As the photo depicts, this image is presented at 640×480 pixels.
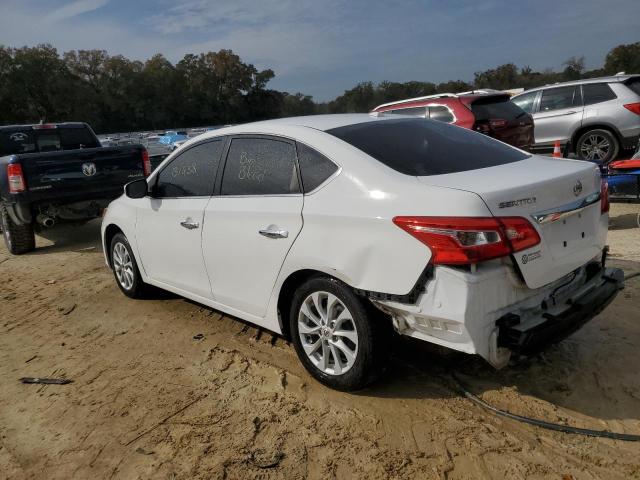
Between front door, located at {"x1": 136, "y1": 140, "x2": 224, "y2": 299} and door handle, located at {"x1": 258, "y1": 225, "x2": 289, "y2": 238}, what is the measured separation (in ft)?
2.46

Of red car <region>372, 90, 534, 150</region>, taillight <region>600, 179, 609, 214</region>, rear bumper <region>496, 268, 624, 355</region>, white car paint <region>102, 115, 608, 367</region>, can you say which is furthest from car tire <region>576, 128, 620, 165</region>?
white car paint <region>102, 115, 608, 367</region>

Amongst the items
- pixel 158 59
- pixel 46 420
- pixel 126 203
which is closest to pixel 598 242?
pixel 46 420

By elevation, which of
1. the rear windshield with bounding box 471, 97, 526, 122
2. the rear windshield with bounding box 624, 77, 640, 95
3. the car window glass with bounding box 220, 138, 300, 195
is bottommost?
the car window glass with bounding box 220, 138, 300, 195

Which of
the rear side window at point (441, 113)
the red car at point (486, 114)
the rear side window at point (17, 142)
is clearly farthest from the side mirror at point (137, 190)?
the rear side window at point (441, 113)

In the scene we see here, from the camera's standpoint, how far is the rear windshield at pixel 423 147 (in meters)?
3.04

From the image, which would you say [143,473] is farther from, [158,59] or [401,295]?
[158,59]

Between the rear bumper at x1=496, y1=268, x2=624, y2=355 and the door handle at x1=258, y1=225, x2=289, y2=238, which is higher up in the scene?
the door handle at x1=258, y1=225, x2=289, y2=238

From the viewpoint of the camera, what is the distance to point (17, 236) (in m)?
7.89

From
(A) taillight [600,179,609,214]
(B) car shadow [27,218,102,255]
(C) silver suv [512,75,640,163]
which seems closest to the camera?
(A) taillight [600,179,609,214]

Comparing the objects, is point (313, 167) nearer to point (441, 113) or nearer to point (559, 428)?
point (559, 428)

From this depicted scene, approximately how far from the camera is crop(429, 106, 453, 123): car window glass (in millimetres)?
9320

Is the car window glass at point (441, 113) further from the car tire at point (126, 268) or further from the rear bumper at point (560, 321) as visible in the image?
the rear bumper at point (560, 321)

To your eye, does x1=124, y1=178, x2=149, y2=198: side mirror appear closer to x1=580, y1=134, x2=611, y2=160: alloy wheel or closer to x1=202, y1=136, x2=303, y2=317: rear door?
x1=202, y1=136, x2=303, y2=317: rear door

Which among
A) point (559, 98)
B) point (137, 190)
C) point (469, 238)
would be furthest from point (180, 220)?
point (559, 98)
